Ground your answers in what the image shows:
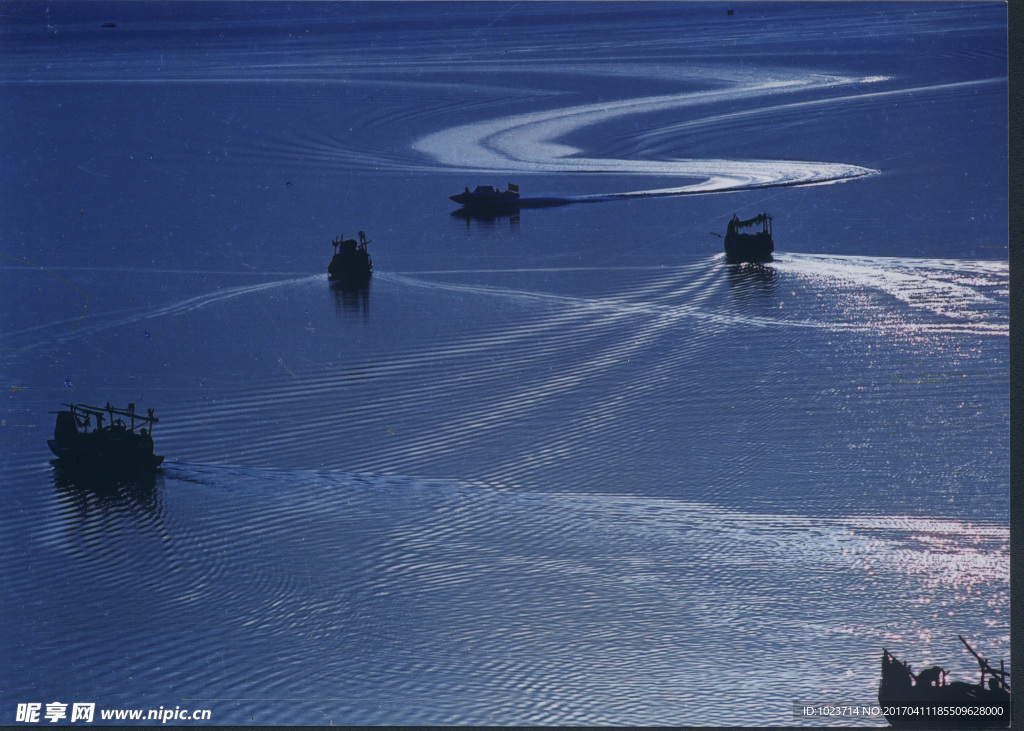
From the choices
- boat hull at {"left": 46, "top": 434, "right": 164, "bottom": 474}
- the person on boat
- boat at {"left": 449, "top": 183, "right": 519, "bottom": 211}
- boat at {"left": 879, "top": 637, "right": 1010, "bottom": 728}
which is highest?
boat at {"left": 449, "top": 183, "right": 519, "bottom": 211}

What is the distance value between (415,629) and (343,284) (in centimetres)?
138

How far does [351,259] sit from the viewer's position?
4105 millimetres

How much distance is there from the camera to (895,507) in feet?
11.8

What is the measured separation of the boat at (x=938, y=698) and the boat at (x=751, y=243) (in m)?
1.62

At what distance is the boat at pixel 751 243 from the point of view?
422 centimetres

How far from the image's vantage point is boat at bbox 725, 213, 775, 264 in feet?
13.8

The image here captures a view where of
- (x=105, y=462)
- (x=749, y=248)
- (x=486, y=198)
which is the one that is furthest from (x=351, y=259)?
(x=749, y=248)

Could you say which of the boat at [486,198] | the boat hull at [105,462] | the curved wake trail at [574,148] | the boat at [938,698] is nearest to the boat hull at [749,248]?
the curved wake trail at [574,148]

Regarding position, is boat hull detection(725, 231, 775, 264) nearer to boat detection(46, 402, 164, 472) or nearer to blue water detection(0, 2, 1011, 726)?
blue water detection(0, 2, 1011, 726)

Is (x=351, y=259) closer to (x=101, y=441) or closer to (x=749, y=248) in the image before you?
(x=101, y=441)

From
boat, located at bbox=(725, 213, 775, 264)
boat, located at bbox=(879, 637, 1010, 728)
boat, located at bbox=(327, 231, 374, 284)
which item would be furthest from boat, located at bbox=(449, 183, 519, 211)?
boat, located at bbox=(879, 637, 1010, 728)

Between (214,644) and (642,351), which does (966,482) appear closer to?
(642,351)

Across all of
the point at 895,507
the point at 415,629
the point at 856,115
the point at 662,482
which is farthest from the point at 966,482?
the point at 415,629

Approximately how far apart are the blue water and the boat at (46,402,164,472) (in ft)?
0.23
